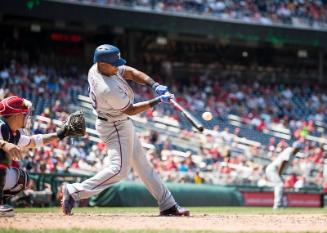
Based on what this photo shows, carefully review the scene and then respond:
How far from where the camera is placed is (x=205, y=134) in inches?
886

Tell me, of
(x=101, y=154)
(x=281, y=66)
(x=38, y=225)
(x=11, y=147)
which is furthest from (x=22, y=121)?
(x=281, y=66)

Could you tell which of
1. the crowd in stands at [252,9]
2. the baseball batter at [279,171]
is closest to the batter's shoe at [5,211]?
the baseball batter at [279,171]

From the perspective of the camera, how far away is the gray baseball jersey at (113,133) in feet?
26.8

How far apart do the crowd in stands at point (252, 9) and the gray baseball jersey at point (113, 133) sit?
18939 millimetres

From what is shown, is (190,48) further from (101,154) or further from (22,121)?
(22,121)

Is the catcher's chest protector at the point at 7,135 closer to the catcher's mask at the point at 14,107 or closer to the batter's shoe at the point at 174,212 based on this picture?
the catcher's mask at the point at 14,107

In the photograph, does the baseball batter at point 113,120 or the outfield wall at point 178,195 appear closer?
the baseball batter at point 113,120

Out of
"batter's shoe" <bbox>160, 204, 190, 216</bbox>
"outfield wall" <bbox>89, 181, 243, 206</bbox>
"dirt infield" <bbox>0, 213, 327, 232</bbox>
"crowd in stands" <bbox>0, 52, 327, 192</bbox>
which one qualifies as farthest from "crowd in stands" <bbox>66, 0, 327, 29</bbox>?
"dirt infield" <bbox>0, 213, 327, 232</bbox>

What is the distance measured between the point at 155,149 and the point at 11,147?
43.7 feet

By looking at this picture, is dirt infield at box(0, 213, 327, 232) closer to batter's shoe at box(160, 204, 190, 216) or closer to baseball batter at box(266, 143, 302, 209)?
batter's shoe at box(160, 204, 190, 216)

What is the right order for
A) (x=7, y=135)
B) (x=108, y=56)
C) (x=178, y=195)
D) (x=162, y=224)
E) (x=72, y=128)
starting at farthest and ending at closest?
(x=178, y=195) < (x=108, y=56) < (x=7, y=135) < (x=72, y=128) < (x=162, y=224)

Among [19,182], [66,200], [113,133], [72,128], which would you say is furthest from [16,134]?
[113,133]

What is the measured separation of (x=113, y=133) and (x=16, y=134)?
109 cm

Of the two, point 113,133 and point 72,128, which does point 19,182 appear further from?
point 113,133
